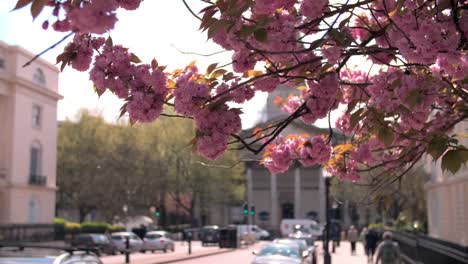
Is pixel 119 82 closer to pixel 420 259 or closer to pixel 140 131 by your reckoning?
pixel 420 259

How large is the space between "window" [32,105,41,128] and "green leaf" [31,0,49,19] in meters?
43.8

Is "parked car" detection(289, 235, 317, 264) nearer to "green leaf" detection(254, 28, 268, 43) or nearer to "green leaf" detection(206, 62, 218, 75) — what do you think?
"green leaf" detection(206, 62, 218, 75)

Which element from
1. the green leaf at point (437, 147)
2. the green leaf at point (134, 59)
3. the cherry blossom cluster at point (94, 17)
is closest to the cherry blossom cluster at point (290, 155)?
the green leaf at point (437, 147)

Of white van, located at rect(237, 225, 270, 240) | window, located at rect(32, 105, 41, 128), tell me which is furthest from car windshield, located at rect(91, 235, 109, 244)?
white van, located at rect(237, 225, 270, 240)

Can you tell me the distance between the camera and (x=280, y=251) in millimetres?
18953

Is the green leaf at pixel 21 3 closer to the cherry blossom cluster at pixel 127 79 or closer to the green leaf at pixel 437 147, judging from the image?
the cherry blossom cluster at pixel 127 79

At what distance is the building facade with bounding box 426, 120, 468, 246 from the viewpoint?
22.9 metres

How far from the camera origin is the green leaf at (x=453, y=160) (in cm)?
496

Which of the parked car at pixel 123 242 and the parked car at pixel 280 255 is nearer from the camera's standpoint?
the parked car at pixel 280 255

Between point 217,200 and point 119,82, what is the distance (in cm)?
5880

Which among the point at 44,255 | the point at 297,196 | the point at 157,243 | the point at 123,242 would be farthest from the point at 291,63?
the point at 297,196

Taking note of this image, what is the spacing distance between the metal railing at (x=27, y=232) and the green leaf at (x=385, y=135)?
3392cm

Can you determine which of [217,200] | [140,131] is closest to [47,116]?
[140,131]

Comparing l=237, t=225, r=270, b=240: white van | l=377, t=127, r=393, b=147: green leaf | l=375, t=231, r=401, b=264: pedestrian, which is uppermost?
l=377, t=127, r=393, b=147: green leaf
